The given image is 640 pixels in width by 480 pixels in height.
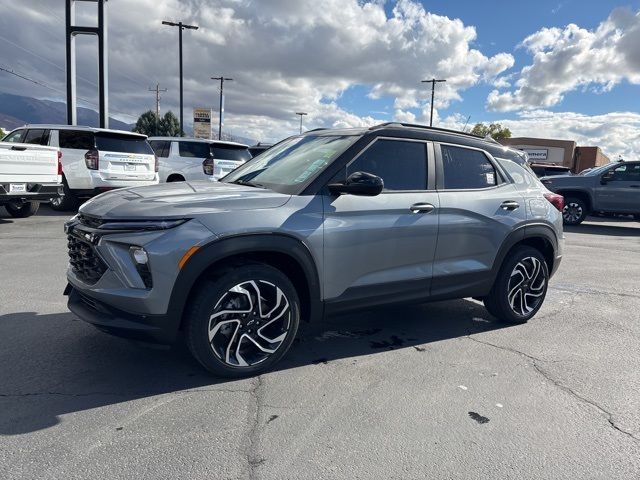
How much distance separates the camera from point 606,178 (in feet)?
44.9

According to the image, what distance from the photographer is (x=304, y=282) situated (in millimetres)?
3445

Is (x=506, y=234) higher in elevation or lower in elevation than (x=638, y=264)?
higher

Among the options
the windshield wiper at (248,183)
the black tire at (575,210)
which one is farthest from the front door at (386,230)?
the black tire at (575,210)

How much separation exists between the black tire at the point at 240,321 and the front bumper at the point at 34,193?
7631 millimetres

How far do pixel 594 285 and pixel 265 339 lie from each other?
512cm

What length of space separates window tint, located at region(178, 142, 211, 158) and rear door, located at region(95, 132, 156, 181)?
149cm

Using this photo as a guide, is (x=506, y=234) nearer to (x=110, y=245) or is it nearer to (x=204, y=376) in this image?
(x=204, y=376)

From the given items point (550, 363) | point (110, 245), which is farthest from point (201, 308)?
point (550, 363)

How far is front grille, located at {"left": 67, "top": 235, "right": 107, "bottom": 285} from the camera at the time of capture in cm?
312

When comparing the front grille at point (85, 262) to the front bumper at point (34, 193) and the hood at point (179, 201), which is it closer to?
the hood at point (179, 201)

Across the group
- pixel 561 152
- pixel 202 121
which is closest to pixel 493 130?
pixel 561 152

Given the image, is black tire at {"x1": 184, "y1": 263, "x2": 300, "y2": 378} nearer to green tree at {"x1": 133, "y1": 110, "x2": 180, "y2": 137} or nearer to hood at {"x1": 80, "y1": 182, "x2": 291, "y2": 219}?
hood at {"x1": 80, "y1": 182, "x2": 291, "y2": 219}

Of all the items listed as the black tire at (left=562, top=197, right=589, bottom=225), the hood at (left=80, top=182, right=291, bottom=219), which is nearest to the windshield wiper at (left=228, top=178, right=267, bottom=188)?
the hood at (left=80, top=182, right=291, bottom=219)

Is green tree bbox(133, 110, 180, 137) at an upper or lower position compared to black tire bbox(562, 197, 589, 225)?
upper
